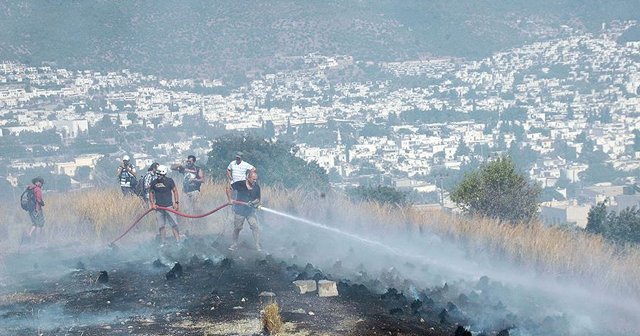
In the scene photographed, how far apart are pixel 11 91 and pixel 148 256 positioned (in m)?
47.1

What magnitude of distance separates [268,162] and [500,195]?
10010mm

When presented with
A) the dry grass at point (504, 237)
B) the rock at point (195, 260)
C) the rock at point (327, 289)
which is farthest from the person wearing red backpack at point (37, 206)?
the rock at point (327, 289)

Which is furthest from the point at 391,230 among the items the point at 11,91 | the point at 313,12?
the point at 313,12

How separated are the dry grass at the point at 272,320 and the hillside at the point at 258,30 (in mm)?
53780

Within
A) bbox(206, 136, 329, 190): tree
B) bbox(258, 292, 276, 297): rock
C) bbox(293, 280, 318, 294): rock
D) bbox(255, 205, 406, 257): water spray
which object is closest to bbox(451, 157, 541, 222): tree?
bbox(255, 205, 406, 257): water spray

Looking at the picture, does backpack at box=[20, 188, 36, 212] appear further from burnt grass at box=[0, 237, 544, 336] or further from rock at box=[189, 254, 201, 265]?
rock at box=[189, 254, 201, 265]

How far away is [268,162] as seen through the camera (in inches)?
1153

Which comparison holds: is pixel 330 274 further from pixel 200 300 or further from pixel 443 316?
pixel 443 316

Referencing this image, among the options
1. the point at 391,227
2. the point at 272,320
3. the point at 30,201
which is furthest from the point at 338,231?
the point at 272,320

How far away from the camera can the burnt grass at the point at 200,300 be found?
36.5 ft

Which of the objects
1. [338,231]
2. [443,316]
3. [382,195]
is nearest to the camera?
[443,316]

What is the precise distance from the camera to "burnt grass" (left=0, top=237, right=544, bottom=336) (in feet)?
36.5

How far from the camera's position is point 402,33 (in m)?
82.4

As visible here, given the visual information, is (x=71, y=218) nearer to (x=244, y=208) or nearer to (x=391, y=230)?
(x=244, y=208)
